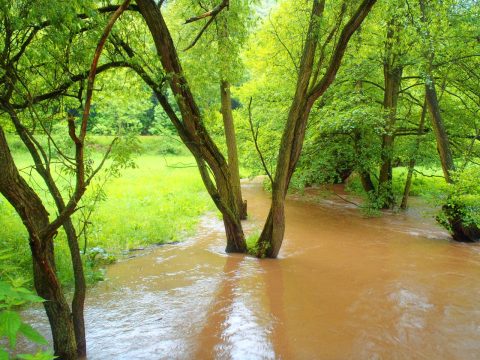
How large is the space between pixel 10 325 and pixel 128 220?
8.60m

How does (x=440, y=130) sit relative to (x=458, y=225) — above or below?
above

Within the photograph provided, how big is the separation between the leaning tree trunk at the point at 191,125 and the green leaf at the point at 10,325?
409 centimetres

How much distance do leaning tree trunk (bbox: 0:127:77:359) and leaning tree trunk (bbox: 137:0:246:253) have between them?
8.73ft

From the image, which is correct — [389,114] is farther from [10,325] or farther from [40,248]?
[10,325]

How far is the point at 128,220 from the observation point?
1034cm

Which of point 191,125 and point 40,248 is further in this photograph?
point 191,125

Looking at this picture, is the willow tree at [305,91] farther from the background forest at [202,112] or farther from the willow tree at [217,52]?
the willow tree at [217,52]

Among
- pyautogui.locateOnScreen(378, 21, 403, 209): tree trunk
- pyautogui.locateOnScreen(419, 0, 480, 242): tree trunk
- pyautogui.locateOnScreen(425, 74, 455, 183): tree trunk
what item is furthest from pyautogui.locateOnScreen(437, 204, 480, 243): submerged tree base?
pyautogui.locateOnScreen(378, 21, 403, 209): tree trunk

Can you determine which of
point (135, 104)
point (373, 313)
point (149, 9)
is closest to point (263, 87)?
point (135, 104)

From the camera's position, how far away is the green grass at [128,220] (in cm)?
672

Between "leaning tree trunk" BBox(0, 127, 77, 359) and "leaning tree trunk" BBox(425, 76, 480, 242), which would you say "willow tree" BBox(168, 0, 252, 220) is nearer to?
"leaning tree trunk" BBox(0, 127, 77, 359)

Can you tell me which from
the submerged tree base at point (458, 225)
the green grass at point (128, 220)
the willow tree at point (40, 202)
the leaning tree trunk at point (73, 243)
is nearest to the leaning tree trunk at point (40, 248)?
the willow tree at point (40, 202)

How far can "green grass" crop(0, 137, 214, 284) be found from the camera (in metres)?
6.72

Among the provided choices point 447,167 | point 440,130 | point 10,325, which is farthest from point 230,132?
point 10,325
